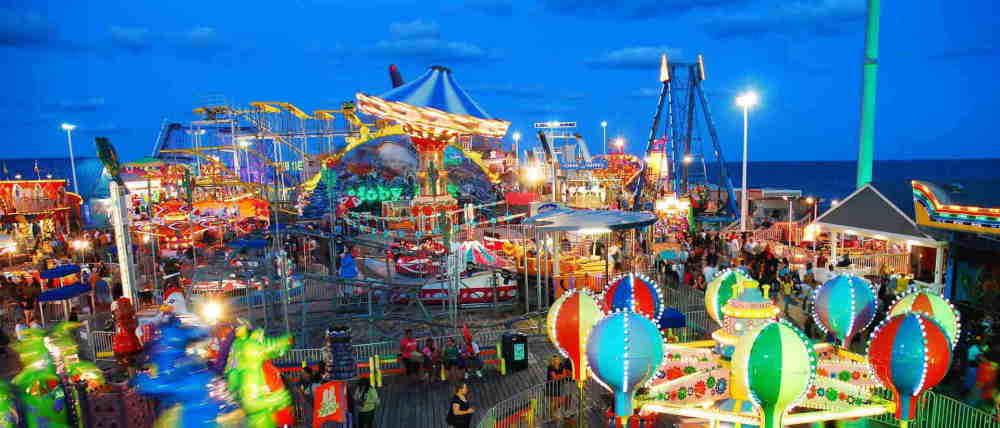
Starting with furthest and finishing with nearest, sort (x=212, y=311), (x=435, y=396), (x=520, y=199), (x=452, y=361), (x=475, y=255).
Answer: (x=520, y=199)
(x=475, y=255)
(x=212, y=311)
(x=452, y=361)
(x=435, y=396)

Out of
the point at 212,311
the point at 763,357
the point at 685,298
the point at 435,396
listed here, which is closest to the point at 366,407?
the point at 435,396

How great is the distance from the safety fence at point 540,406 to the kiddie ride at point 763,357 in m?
1.80

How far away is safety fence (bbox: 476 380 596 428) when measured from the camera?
852cm

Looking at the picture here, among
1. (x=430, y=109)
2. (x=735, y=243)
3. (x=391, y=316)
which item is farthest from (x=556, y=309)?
(x=735, y=243)

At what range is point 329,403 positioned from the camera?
7.45 m

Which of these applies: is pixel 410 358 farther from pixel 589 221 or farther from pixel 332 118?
pixel 332 118

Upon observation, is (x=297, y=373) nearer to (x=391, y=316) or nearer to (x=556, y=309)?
(x=391, y=316)

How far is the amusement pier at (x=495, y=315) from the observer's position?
6488 mm

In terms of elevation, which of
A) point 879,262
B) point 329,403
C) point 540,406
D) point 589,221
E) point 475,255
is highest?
point 589,221

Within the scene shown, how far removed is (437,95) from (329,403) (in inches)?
487

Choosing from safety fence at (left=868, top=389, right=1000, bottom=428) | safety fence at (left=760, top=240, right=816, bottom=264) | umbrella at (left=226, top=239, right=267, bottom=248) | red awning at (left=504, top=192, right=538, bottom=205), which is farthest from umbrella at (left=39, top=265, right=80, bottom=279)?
safety fence at (left=760, top=240, right=816, bottom=264)

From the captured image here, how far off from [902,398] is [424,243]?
582 inches

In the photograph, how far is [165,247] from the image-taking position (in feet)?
75.2

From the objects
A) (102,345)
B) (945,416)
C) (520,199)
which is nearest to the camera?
(945,416)
